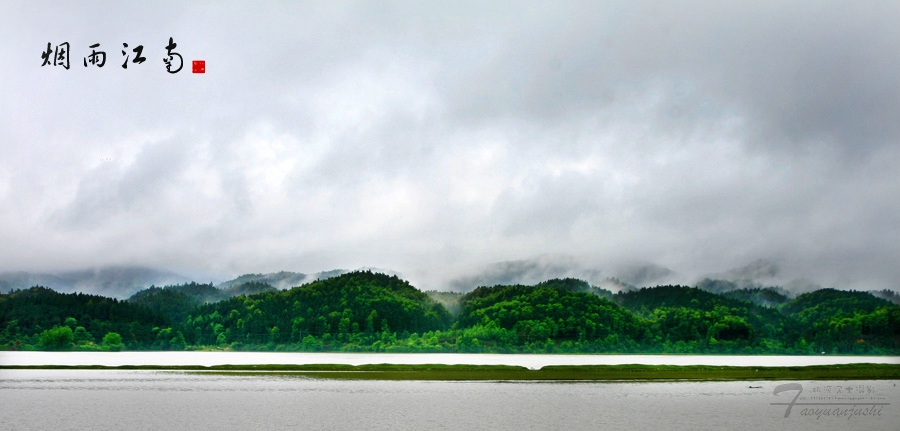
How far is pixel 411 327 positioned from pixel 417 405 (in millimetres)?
99595

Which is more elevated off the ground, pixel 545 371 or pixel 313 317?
pixel 313 317

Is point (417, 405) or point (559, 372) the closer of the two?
point (417, 405)

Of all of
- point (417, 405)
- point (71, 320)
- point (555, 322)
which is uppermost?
point (71, 320)

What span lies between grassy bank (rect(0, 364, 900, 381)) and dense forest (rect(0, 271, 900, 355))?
38.7 metres

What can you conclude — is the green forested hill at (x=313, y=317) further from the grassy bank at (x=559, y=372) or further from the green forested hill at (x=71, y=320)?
the grassy bank at (x=559, y=372)

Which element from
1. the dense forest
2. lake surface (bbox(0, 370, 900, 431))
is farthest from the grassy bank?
the dense forest

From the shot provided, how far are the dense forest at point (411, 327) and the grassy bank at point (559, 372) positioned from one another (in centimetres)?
3874

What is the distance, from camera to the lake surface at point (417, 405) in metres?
41.7

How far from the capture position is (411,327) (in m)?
151

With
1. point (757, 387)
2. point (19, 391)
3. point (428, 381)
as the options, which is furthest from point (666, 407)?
point (19, 391)

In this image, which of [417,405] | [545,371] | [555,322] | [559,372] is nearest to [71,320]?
[555,322]

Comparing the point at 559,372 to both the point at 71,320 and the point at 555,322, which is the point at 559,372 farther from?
the point at 71,320

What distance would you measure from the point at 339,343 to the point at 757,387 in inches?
3447

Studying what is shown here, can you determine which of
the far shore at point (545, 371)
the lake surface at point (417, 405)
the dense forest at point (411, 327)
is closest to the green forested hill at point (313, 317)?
the dense forest at point (411, 327)
